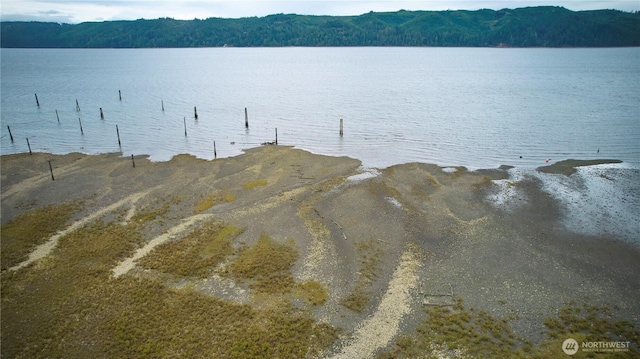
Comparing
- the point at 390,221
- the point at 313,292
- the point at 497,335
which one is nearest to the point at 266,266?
the point at 313,292

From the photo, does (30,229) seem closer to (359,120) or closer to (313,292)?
(313,292)

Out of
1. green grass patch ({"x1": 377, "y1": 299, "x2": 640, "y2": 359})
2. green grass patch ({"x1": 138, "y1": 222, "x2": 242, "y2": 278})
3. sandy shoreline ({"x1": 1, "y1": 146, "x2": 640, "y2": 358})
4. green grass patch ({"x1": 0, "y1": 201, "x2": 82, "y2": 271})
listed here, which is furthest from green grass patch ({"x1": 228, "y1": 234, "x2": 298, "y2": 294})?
green grass patch ({"x1": 0, "y1": 201, "x2": 82, "y2": 271})

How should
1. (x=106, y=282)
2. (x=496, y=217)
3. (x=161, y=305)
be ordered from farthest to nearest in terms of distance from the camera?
(x=496, y=217)
(x=106, y=282)
(x=161, y=305)

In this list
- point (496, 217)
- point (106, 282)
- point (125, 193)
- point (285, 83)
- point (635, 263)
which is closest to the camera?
point (106, 282)

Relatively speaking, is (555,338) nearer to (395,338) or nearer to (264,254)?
(395,338)

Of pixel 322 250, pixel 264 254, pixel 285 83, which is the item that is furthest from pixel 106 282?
pixel 285 83

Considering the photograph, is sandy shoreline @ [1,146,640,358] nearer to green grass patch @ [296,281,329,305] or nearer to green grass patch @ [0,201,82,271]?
green grass patch @ [296,281,329,305]
